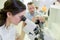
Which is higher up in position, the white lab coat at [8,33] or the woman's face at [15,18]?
the woman's face at [15,18]

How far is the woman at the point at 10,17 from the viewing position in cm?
104

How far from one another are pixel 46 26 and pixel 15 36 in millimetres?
321

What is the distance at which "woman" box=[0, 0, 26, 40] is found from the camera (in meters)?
1.04

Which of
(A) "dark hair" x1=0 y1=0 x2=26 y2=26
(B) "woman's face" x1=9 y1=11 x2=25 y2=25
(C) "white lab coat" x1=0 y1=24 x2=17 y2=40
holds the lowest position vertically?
(C) "white lab coat" x1=0 y1=24 x2=17 y2=40

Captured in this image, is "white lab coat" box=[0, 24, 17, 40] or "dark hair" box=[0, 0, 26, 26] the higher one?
"dark hair" box=[0, 0, 26, 26]

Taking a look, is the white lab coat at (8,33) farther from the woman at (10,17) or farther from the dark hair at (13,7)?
the dark hair at (13,7)

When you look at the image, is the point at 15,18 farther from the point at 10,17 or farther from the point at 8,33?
the point at 8,33

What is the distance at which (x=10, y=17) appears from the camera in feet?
3.50

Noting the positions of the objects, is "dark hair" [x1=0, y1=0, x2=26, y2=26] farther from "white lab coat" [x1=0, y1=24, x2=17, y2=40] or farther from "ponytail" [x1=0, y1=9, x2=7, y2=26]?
"white lab coat" [x1=0, y1=24, x2=17, y2=40]

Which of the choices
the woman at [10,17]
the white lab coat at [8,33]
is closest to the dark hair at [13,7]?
the woman at [10,17]

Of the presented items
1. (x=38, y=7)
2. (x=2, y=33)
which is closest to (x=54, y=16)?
(x=2, y=33)

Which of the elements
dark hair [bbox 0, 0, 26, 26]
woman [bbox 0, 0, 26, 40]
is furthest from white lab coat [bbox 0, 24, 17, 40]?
dark hair [bbox 0, 0, 26, 26]

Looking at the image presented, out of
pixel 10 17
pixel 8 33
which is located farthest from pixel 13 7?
→ pixel 8 33

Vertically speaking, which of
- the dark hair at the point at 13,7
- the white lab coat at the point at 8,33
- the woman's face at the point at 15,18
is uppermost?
the dark hair at the point at 13,7
